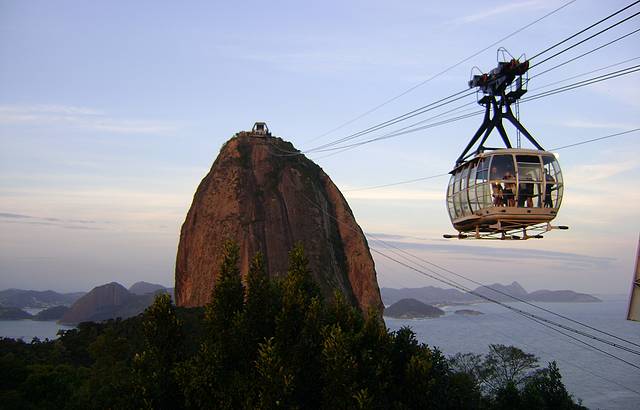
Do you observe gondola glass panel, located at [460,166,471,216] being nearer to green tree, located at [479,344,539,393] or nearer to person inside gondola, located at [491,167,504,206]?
person inside gondola, located at [491,167,504,206]

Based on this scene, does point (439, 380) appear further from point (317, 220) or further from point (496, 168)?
point (317, 220)

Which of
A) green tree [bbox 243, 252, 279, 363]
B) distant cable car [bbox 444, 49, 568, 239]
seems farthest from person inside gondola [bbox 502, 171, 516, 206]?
green tree [bbox 243, 252, 279, 363]

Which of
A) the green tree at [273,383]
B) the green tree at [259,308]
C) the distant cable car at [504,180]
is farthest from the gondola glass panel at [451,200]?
the green tree at [273,383]

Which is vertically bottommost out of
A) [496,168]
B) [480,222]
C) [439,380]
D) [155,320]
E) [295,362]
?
[439,380]

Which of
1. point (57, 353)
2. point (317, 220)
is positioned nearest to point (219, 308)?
point (57, 353)

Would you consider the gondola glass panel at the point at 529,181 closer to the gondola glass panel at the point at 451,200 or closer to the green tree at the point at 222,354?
the gondola glass panel at the point at 451,200

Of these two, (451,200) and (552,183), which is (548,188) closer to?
(552,183)
